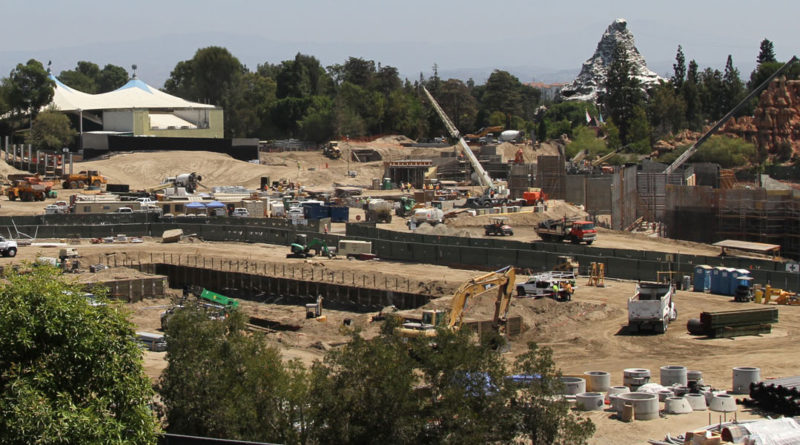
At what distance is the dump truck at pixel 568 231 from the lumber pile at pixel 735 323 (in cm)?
2169

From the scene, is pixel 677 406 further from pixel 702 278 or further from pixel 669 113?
pixel 669 113

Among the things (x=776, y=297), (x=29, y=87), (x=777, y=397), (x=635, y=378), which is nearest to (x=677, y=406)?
(x=777, y=397)

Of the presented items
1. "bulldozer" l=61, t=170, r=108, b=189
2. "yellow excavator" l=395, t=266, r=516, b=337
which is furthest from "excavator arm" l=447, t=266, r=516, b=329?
"bulldozer" l=61, t=170, r=108, b=189

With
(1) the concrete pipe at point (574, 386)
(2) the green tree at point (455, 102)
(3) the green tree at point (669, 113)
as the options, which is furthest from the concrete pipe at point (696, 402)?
(2) the green tree at point (455, 102)

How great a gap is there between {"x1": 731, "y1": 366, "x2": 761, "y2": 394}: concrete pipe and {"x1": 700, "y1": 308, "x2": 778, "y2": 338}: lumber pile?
24.7 ft

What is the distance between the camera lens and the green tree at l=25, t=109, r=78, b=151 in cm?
11375

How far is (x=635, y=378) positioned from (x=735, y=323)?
8.61 metres

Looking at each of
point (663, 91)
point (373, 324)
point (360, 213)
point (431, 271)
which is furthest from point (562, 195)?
point (663, 91)

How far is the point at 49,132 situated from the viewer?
4505 inches

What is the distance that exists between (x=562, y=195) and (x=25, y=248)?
44.6 metres

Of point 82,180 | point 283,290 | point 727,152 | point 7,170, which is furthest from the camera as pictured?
point 727,152

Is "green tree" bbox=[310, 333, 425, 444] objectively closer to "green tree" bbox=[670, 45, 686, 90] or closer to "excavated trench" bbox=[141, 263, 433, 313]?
"excavated trench" bbox=[141, 263, 433, 313]

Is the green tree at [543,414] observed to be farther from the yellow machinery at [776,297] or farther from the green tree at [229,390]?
the yellow machinery at [776,297]

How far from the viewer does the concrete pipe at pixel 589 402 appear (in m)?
26.8
